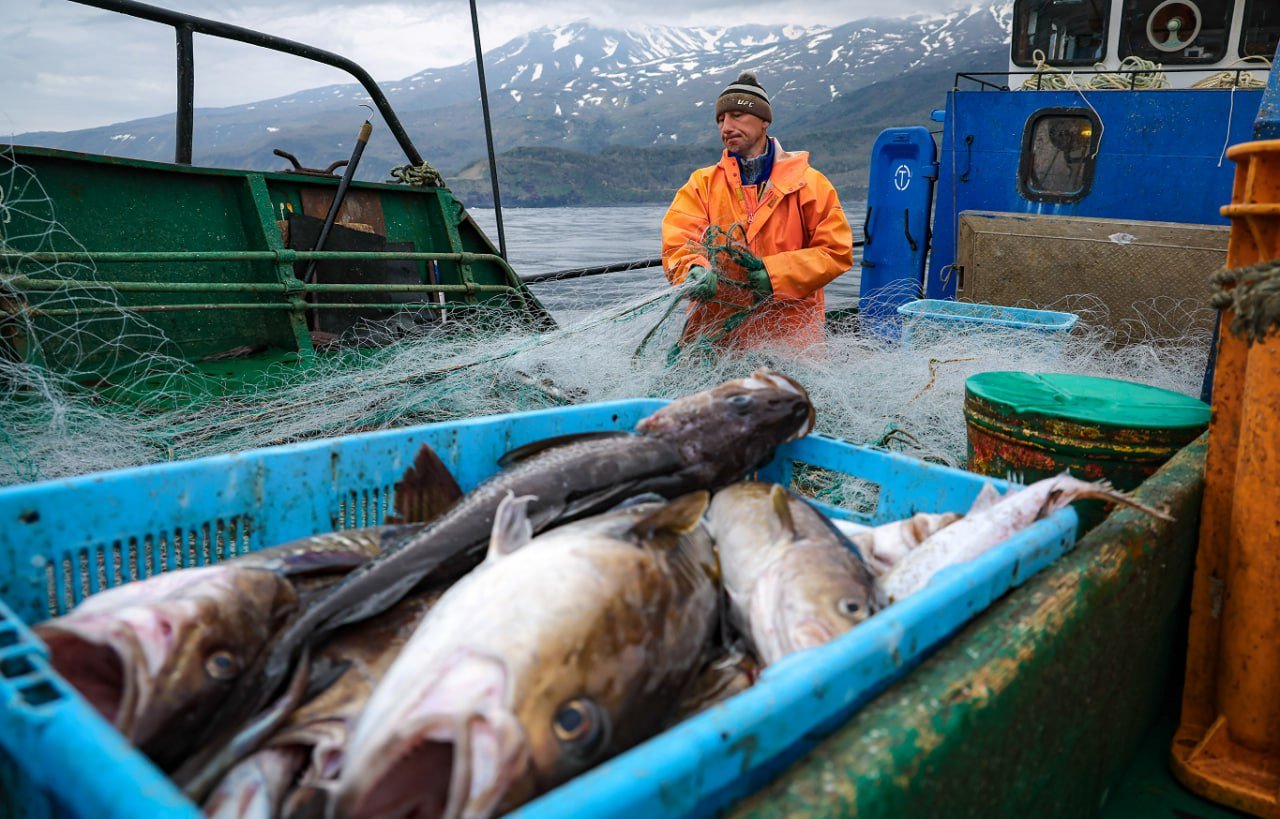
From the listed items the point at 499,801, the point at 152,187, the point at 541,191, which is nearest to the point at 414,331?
the point at 152,187

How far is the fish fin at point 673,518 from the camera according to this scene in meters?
1.65

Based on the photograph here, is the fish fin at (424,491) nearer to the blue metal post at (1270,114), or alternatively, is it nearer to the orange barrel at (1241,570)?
the orange barrel at (1241,570)

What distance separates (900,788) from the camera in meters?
1.19

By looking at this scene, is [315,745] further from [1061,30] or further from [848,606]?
[1061,30]

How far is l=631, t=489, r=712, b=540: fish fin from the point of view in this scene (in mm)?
1653

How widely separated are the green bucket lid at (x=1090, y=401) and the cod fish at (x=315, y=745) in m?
2.19

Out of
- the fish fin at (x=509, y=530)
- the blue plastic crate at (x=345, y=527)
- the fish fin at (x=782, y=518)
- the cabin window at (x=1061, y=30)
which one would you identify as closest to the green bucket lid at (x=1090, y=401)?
the blue plastic crate at (x=345, y=527)

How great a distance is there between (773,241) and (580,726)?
5011 millimetres

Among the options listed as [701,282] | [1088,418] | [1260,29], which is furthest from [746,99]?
[1260,29]

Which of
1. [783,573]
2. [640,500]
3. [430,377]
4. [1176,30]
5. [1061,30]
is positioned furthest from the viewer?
[1061,30]

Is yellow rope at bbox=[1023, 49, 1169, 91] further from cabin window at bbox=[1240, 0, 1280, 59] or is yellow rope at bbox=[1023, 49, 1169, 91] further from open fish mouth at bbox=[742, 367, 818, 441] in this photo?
open fish mouth at bbox=[742, 367, 818, 441]

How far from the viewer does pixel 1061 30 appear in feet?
29.4

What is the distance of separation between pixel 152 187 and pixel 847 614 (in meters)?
5.46

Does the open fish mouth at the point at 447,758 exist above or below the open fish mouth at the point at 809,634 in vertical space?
above
